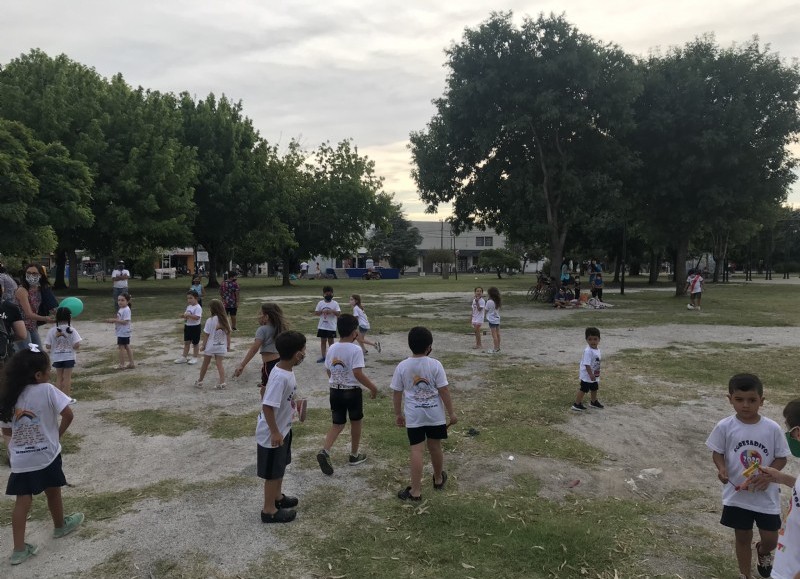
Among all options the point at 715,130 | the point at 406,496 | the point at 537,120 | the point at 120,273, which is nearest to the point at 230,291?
the point at 120,273

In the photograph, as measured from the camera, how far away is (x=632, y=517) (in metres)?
4.65

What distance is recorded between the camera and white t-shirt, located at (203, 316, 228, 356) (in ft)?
31.1

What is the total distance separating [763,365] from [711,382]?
88.6 inches

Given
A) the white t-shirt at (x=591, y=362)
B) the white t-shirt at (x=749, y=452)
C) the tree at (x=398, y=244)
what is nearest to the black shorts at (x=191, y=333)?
the white t-shirt at (x=591, y=362)

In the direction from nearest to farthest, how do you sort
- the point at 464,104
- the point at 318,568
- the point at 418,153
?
the point at 318,568 < the point at 464,104 < the point at 418,153

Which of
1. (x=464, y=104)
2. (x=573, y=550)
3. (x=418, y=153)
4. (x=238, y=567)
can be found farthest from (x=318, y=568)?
(x=418, y=153)

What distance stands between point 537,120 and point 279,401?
22767 mm

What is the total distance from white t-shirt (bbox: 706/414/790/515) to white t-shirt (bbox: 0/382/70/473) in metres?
4.56

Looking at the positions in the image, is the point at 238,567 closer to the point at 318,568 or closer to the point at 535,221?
the point at 318,568

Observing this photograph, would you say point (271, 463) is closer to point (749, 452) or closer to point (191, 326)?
point (749, 452)

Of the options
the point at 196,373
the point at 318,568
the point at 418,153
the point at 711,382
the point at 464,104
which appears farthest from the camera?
the point at 418,153

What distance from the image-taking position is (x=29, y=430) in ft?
13.4

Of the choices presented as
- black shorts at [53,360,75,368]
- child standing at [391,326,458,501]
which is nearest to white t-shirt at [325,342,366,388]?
child standing at [391,326,458,501]

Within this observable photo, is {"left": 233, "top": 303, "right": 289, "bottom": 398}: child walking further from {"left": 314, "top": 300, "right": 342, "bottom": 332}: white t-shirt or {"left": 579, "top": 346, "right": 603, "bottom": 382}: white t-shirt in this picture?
{"left": 579, "top": 346, "right": 603, "bottom": 382}: white t-shirt
